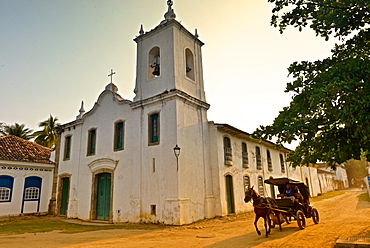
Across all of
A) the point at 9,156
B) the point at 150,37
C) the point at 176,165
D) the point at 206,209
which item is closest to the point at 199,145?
the point at 176,165

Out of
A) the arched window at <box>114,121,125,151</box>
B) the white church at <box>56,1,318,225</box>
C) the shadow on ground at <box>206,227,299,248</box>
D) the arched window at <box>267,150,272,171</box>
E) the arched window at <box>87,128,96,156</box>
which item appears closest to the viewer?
the shadow on ground at <box>206,227,299,248</box>

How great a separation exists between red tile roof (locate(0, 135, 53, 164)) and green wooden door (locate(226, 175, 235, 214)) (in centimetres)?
1362

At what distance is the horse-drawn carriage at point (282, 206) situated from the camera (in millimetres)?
8391

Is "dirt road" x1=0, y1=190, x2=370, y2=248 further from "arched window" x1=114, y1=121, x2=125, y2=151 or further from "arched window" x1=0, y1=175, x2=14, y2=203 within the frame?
"arched window" x1=0, y1=175, x2=14, y2=203

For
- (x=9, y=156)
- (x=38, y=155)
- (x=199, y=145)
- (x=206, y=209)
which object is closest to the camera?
(x=206, y=209)

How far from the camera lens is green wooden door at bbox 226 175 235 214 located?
15.9 m

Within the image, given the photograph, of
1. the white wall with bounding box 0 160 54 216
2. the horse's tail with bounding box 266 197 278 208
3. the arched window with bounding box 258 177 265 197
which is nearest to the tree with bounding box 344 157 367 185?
the arched window with bounding box 258 177 265 197

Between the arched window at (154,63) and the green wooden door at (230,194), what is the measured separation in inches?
304

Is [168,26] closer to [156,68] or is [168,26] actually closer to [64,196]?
[156,68]

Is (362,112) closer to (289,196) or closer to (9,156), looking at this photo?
(289,196)

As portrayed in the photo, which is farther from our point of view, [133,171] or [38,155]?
[38,155]

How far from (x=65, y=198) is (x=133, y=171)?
791cm

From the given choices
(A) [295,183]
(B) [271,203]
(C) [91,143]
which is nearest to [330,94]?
(B) [271,203]

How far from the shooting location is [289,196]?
33.3 ft
